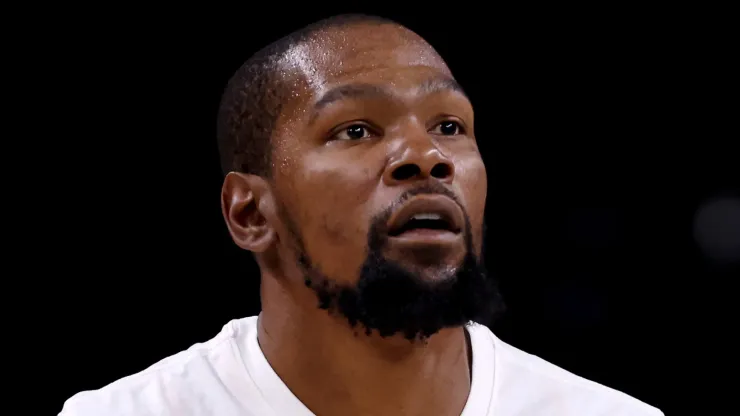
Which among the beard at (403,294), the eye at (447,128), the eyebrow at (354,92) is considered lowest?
the beard at (403,294)

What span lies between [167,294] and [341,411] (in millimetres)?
625

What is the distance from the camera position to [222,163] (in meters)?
2.12

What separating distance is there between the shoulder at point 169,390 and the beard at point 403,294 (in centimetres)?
28

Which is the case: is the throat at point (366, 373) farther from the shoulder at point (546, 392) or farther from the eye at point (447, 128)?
the eye at point (447, 128)

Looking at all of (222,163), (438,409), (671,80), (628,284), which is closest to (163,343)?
(222,163)

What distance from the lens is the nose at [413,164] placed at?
1814mm

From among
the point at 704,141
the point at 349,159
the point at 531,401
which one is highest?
the point at 349,159

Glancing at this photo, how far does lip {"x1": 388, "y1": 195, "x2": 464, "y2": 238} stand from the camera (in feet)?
5.88

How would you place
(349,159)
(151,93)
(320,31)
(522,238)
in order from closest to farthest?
(349,159) < (320,31) < (151,93) < (522,238)

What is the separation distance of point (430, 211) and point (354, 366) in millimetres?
310

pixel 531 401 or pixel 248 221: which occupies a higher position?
pixel 248 221

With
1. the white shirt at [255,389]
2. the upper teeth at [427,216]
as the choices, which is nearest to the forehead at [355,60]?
the upper teeth at [427,216]

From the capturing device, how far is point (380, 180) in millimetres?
1826

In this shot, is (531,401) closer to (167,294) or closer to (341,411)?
(341,411)
